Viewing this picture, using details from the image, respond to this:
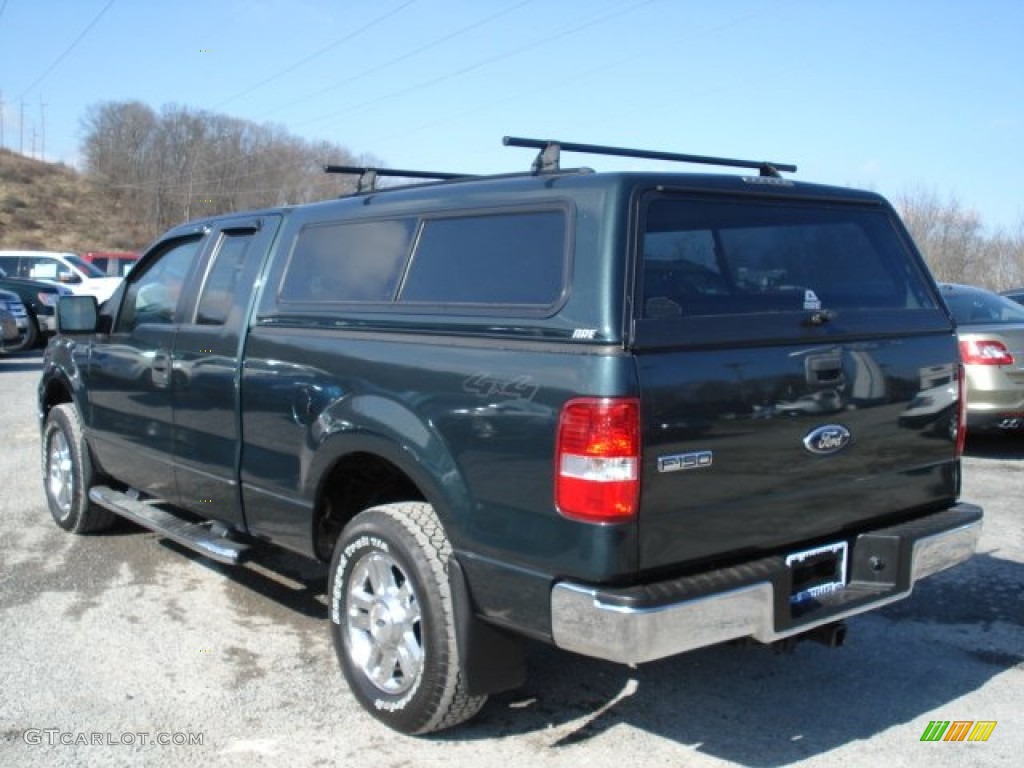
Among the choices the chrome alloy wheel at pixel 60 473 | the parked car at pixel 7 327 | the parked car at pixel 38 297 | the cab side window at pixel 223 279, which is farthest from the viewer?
the parked car at pixel 38 297

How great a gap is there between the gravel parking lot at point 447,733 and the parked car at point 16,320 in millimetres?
12899

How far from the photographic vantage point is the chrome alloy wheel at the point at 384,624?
3740mm

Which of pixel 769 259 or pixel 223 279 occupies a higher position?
pixel 769 259

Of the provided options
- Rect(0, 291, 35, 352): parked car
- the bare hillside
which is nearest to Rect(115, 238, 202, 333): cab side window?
Rect(0, 291, 35, 352): parked car

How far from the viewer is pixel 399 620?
12.4ft

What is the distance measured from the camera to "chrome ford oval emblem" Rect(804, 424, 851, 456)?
351 cm

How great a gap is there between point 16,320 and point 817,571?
16.8 meters

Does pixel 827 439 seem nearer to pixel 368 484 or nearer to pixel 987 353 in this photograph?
pixel 368 484

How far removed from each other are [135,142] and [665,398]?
89.8m

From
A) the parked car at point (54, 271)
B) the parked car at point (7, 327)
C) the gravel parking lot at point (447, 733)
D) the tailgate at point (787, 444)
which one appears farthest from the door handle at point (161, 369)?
the parked car at point (54, 271)

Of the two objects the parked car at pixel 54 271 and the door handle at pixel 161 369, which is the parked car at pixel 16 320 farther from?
the door handle at pixel 161 369

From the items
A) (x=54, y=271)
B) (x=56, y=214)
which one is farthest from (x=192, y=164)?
(x=54, y=271)

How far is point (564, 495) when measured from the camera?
3.14m

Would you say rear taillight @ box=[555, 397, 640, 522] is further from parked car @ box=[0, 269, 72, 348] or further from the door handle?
parked car @ box=[0, 269, 72, 348]
